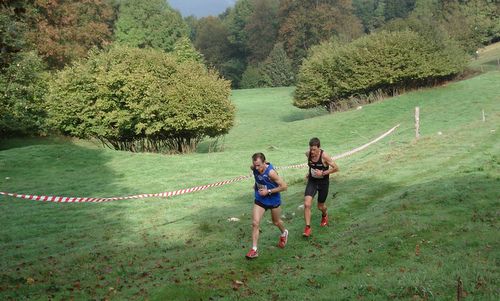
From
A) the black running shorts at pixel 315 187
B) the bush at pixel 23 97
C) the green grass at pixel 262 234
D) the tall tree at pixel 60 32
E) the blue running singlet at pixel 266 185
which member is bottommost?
the green grass at pixel 262 234

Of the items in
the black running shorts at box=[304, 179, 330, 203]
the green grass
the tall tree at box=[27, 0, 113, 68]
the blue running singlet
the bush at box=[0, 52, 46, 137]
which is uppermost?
the tall tree at box=[27, 0, 113, 68]

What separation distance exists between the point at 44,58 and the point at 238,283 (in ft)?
171

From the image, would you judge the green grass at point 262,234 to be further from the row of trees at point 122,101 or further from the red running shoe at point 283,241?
the row of trees at point 122,101

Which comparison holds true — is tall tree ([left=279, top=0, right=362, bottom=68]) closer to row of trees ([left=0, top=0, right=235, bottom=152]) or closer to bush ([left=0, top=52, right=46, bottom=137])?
row of trees ([left=0, top=0, right=235, bottom=152])

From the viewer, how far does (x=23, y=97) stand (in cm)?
3806

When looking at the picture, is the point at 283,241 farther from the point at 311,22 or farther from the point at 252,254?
the point at 311,22

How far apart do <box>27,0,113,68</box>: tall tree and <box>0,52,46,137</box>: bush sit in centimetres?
1107

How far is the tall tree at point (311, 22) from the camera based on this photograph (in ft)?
334

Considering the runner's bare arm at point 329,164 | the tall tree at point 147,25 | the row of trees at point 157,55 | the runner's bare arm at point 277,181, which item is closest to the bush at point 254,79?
the row of trees at point 157,55

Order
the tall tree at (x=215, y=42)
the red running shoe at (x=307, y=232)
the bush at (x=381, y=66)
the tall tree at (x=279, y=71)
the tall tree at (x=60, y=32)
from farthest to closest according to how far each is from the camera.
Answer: the tall tree at (x=215, y=42) → the tall tree at (x=279, y=71) → the tall tree at (x=60, y=32) → the bush at (x=381, y=66) → the red running shoe at (x=307, y=232)

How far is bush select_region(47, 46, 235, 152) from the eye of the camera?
3569 cm

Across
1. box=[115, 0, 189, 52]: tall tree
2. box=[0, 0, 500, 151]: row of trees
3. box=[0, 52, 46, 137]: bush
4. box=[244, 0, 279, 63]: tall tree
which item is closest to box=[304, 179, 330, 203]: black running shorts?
box=[0, 0, 500, 151]: row of trees

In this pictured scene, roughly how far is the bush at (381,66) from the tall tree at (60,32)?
24488mm

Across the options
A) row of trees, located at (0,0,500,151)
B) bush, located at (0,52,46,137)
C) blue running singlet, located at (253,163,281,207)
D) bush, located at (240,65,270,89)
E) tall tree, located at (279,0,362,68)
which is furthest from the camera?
bush, located at (240,65,270,89)
